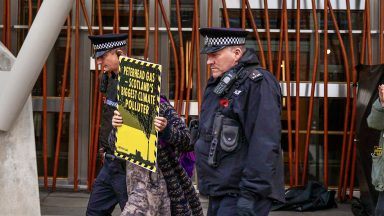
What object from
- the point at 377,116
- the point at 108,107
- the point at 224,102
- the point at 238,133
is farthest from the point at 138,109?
the point at 377,116

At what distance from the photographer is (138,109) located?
4.90m

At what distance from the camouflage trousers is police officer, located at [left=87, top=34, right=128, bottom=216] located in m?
0.37

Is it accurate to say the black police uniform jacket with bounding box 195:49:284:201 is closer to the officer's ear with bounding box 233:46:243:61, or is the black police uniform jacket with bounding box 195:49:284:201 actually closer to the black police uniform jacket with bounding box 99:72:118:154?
the officer's ear with bounding box 233:46:243:61

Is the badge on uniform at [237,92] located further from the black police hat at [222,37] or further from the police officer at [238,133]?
the black police hat at [222,37]

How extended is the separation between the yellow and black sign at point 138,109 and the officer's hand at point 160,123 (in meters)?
0.04

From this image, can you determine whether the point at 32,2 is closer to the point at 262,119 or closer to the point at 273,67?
the point at 273,67

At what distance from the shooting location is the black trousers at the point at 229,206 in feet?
12.9

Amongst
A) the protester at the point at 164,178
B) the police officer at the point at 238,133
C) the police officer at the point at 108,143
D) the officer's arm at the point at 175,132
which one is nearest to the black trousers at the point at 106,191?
the police officer at the point at 108,143

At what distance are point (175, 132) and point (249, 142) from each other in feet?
Answer: 3.33

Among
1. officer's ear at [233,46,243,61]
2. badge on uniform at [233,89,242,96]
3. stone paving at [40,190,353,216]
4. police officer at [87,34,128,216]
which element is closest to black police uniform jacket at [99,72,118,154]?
police officer at [87,34,128,216]

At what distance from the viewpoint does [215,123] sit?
161 inches

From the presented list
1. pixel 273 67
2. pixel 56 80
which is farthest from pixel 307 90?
pixel 56 80

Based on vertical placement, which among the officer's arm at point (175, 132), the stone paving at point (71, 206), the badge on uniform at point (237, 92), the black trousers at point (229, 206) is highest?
the badge on uniform at point (237, 92)

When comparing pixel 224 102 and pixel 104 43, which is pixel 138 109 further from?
pixel 224 102
